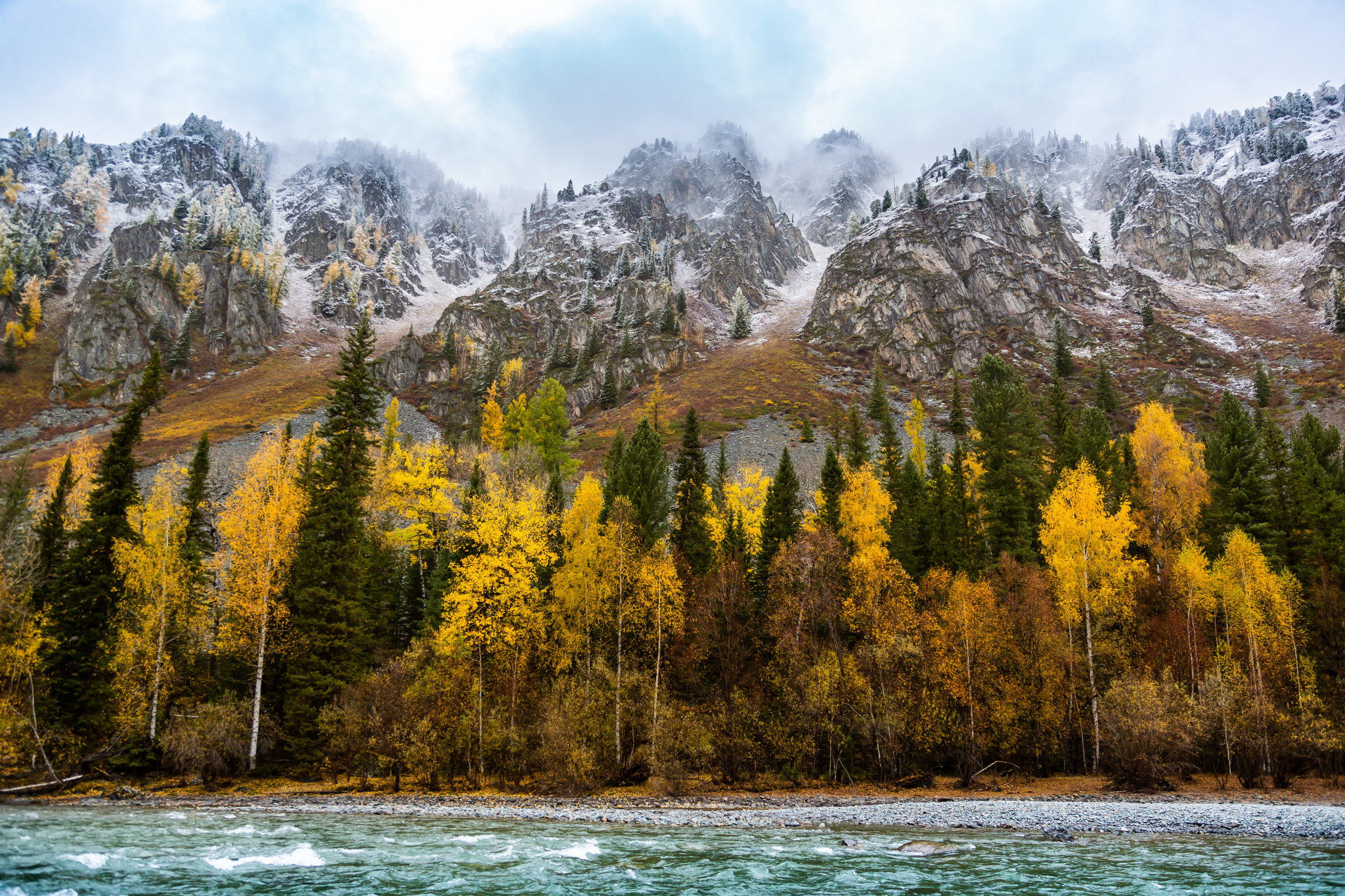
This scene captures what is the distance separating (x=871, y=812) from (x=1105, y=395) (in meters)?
103

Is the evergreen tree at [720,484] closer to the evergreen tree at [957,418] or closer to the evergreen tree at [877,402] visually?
the evergreen tree at [957,418]

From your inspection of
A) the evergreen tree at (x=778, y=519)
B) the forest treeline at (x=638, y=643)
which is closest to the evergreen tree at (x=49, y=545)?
the forest treeline at (x=638, y=643)

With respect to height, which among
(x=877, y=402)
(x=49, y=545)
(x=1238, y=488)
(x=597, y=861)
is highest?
(x=877, y=402)

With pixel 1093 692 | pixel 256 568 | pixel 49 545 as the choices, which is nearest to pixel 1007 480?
pixel 1093 692

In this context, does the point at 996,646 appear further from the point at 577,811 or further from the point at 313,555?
the point at 313,555

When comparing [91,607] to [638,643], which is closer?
[91,607]

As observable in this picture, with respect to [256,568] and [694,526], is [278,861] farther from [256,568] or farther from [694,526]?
[694,526]

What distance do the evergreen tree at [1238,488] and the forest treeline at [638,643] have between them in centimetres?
45

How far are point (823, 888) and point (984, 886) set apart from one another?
3.34 metres

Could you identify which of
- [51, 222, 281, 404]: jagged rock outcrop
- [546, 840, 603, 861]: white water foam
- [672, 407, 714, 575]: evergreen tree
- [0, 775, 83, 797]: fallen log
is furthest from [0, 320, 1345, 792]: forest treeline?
[51, 222, 281, 404]: jagged rock outcrop

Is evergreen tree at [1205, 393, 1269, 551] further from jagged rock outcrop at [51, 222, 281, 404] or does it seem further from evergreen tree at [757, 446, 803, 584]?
jagged rock outcrop at [51, 222, 281, 404]

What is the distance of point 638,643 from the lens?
35406 millimetres

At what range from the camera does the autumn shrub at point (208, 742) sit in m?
29.4

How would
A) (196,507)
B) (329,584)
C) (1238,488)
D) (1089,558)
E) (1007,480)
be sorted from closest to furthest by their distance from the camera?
(329,584) → (1089,558) → (196,507) → (1238,488) → (1007,480)
